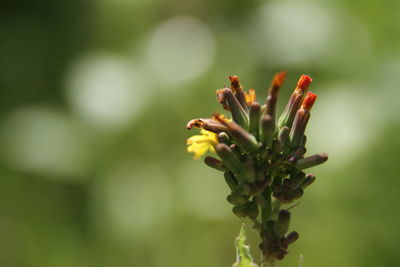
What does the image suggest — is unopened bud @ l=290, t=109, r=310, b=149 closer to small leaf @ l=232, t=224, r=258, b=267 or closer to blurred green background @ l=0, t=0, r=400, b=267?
small leaf @ l=232, t=224, r=258, b=267

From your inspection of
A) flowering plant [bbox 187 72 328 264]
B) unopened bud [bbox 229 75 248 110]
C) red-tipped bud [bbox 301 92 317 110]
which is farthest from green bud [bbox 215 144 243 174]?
red-tipped bud [bbox 301 92 317 110]

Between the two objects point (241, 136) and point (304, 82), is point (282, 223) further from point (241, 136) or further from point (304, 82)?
point (304, 82)

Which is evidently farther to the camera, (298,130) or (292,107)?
(292,107)

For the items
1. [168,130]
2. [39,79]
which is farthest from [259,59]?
[39,79]

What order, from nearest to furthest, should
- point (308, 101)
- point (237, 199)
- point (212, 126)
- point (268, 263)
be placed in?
point (268, 263), point (237, 199), point (212, 126), point (308, 101)

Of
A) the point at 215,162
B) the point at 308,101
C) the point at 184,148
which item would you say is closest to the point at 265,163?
the point at 215,162

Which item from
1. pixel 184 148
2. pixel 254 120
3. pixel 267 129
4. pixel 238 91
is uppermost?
pixel 184 148

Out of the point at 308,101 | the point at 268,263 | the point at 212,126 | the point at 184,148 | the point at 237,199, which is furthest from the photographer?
the point at 184,148

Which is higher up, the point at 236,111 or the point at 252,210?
the point at 236,111

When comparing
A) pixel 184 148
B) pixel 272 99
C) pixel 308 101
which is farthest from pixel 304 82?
pixel 184 148
